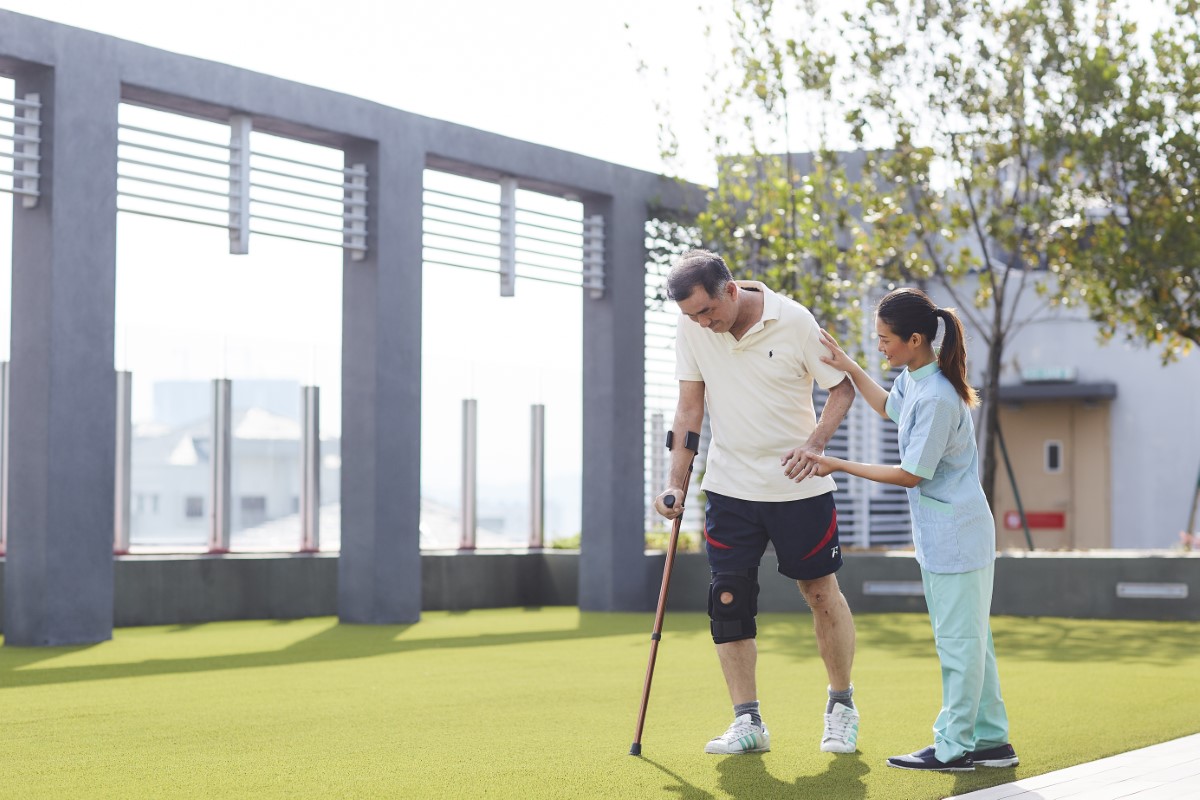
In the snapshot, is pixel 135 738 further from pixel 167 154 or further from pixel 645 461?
pixel 645 461

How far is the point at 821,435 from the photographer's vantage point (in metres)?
4.78

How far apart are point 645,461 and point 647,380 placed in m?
0.82

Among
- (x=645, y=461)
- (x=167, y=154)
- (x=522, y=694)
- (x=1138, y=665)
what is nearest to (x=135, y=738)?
(x=522, y=694)

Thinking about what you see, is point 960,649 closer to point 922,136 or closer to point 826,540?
point 826,540

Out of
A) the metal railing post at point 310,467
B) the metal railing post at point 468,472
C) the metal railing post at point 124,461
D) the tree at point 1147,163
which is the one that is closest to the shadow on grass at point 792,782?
the metal railing post at point 124,461

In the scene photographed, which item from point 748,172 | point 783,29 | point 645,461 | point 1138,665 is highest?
point 783,29

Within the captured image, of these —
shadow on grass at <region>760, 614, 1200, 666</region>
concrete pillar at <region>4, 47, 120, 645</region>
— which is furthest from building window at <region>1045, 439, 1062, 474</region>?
concrete pillar at <region>4, 47, 120, 645</region>

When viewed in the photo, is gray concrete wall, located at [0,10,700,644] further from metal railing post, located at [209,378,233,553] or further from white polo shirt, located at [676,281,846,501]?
white polo shirt, located at [676,281,846,501]

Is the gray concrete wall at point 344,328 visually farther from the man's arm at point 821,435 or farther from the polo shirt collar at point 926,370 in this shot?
the polo shirt collar at point 926,370

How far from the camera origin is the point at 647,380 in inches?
583

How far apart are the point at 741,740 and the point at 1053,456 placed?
18220 mm

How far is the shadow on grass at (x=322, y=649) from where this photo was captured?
26.0 feet

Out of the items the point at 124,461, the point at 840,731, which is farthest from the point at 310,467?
the point at 840,731

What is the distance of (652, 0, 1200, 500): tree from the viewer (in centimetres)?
1334
